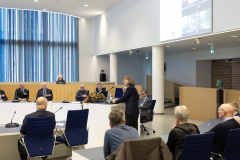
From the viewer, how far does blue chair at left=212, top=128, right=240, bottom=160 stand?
302cm

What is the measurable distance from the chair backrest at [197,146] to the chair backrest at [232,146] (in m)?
0.42

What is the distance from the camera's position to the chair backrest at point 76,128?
4277mm

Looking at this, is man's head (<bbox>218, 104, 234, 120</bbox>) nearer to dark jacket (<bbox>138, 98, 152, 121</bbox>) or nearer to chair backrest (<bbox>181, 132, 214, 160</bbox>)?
chair backrest (<bbox>181, 132, 214, 160</bbox>)

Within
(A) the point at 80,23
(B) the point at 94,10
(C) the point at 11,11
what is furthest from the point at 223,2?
(C) the point at 11,11

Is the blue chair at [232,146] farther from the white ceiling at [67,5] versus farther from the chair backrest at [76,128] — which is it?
the white ceiling at [67,5]

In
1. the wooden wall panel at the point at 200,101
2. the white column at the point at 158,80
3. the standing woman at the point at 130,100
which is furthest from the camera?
the white column at the point at 158,80

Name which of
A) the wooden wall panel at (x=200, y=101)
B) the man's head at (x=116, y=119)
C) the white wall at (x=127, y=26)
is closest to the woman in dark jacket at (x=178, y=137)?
the man's head at (x=116, y=119)

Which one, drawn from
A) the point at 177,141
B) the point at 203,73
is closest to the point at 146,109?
the point at 177,141

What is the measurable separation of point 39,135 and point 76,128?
2.37 feet

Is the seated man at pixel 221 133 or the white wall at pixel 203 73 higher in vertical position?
the white wall at pixel 203 73

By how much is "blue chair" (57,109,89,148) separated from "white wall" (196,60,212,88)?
10.0 metres

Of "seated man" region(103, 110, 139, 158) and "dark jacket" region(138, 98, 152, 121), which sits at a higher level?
"seated man" region(103, 110, 139, 158)

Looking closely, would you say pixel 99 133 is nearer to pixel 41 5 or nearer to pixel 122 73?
pixel 41 5

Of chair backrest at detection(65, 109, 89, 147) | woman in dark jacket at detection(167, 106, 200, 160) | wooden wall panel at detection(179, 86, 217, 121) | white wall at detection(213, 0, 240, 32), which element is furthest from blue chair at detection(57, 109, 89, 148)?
wooden wall panel at detection(179, 86, 217, 121)
